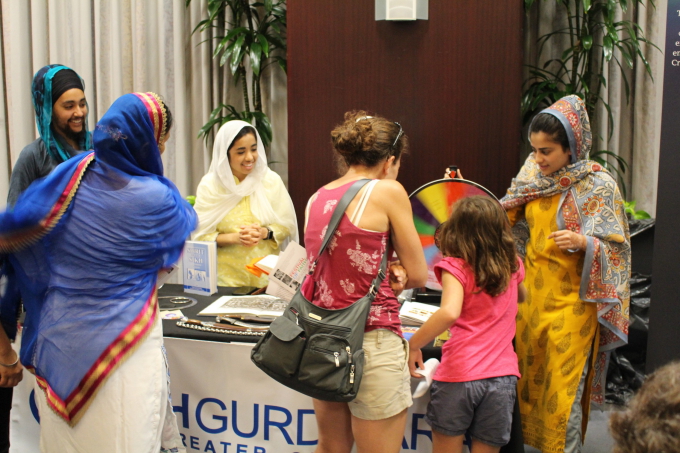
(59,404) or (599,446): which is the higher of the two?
(59,404)

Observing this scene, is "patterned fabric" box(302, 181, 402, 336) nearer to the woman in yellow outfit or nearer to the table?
the table

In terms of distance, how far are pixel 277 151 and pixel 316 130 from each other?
1095mm

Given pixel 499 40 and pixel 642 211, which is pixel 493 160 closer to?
pixel 499 40

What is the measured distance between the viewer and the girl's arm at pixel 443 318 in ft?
5.53

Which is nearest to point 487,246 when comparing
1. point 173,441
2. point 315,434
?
point 315,434

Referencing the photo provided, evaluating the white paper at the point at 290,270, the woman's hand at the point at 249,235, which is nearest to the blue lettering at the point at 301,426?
the white paper at the point at 290,270

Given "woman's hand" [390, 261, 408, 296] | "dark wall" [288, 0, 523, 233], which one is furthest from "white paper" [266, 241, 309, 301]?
"dark wall" [288, 0, 523, 233]

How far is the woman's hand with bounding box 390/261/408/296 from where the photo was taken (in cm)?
167

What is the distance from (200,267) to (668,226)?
185cm

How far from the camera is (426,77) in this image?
10.00ft

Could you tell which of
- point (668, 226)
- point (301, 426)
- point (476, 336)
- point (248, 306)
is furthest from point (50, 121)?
point (668, 226)

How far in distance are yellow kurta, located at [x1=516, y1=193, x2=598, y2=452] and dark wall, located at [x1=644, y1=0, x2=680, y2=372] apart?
1.43 ft

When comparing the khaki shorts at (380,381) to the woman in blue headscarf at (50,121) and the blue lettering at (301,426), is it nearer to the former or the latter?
the blue lettering at (301,426)

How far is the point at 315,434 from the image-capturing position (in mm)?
2061
